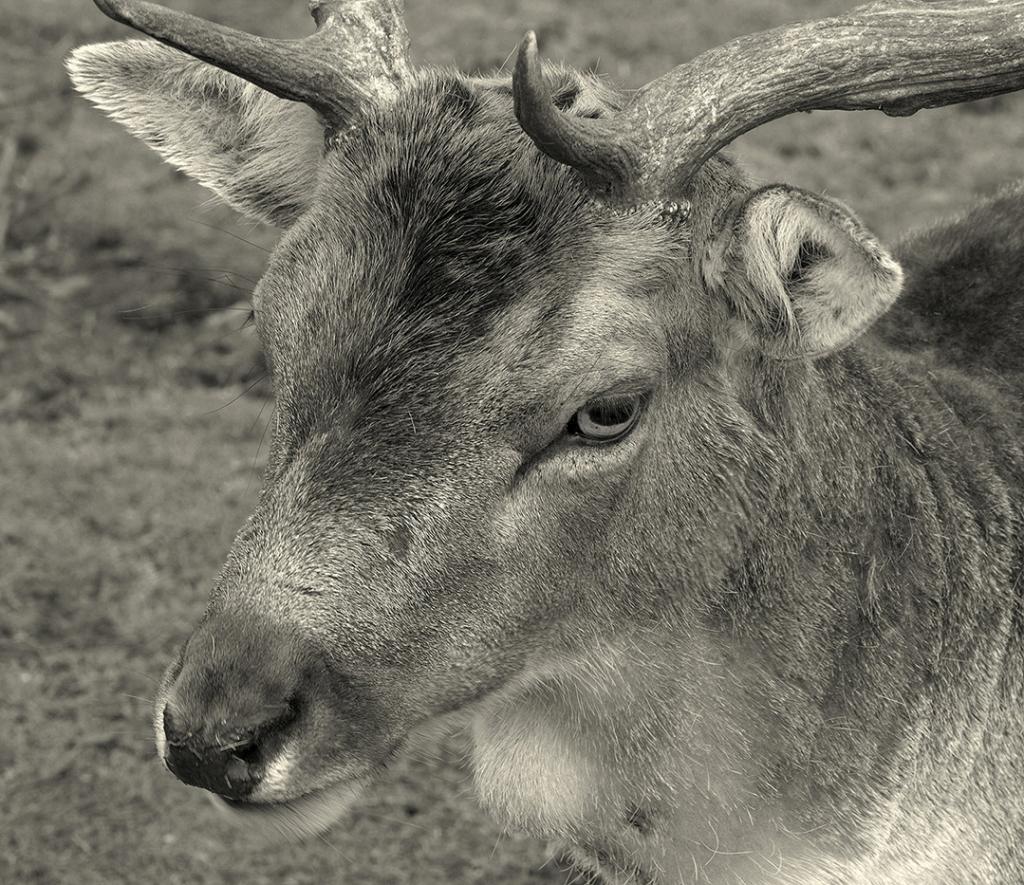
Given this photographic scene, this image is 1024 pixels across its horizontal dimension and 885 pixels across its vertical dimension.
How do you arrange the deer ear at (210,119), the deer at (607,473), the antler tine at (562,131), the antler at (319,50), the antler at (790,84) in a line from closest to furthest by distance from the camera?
the antler tine at (562,131) < the deer at (607,473) < the antler at (790,84) < the antler at (319,50) < the deer ear at (210,119)

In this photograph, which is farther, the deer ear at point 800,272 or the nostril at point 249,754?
the deer ear at point 800,272

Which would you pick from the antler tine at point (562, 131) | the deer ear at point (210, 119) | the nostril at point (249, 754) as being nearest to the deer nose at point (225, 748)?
the nostril at point (249, 754)

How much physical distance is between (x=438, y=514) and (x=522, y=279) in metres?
0.65

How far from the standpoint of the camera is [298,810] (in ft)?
13.2

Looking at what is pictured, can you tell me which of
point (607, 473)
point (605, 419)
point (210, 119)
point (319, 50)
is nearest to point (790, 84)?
point (605, 419)

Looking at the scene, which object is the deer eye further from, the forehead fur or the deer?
the forehead fur

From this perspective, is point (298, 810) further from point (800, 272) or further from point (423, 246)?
point (800, 272)

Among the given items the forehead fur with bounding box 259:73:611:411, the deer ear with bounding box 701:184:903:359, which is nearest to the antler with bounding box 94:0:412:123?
the forehead fur with bounding box 259:73:611:411

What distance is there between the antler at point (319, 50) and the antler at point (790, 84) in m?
0.80

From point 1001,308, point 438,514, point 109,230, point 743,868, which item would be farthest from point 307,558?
point 109,230

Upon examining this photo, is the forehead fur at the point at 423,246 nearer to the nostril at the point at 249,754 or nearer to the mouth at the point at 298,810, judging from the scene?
the nostril at the point at 249,754

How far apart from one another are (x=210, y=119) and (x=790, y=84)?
6.27 feet

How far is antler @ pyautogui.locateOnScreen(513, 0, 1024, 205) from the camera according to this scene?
403 centimetres

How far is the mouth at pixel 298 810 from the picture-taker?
13.0 feet
